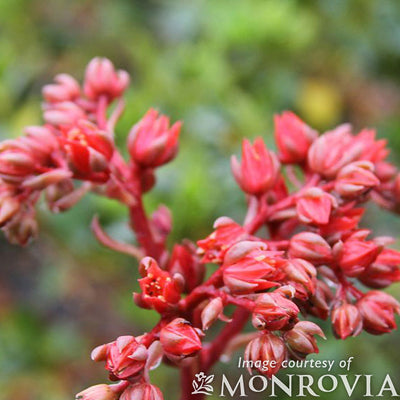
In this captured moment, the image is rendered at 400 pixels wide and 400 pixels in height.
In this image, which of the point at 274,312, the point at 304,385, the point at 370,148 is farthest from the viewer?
the point at 304,385

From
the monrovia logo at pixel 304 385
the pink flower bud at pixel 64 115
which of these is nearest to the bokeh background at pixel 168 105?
the monrovia logo at pixel 304 385

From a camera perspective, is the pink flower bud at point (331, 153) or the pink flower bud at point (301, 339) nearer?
the pink flower bud at point (301, 339)

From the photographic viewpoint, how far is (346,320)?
97cm

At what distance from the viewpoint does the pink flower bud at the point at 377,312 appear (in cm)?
101

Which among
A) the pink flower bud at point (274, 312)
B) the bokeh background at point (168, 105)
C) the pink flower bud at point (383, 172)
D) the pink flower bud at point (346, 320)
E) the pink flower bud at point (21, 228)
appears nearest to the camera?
the pink flower bud at point (274, 312)

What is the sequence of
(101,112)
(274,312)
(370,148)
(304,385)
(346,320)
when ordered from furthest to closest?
(304,385), (101,112), (370,148), (346,320), (274,312)

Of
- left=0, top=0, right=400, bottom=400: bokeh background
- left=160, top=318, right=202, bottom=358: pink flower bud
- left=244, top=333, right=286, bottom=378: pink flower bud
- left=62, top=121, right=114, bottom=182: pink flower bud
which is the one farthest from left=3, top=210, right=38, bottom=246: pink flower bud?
left=0, top=0, right=400, bottom=400: bokeh background

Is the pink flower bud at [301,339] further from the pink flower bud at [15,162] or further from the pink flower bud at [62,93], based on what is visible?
the pink flower bud at [62,93]

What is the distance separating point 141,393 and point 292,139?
55 cm

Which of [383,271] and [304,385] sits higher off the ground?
[383,271]

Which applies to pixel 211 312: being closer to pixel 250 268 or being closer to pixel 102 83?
pixel 250 268

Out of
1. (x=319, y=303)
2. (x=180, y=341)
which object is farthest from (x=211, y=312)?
(x=319, y=303)

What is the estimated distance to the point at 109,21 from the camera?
2.73 m

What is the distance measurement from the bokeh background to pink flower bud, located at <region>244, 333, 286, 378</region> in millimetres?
878
